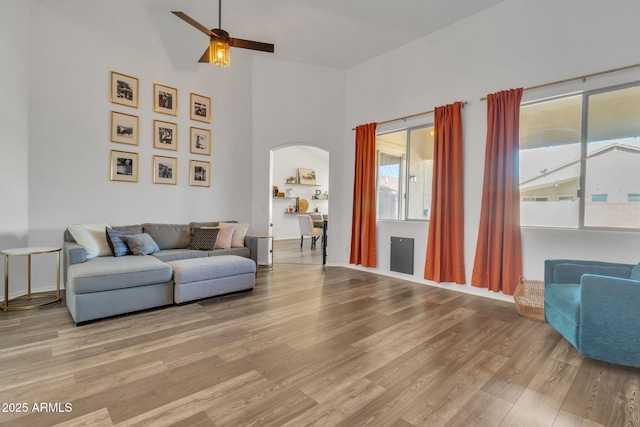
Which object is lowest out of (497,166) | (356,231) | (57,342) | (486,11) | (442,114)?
(57,342)

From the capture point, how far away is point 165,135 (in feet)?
15.3

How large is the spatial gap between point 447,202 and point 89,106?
505 cm

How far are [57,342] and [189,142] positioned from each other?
3.36m

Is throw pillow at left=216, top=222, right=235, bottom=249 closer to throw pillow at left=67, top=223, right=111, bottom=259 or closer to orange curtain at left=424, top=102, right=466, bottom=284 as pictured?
throw pillow at left=67, top=223, right=111, bottom=259

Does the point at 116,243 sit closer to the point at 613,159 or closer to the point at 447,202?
the point at 447,202

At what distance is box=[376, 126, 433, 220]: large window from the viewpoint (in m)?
4.73

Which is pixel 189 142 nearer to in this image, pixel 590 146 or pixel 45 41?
pixel 45 41

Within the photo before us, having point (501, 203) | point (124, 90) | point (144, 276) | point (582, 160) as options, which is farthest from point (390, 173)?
point (124, 90)

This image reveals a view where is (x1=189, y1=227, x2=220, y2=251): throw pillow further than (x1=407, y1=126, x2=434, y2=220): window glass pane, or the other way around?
(x1=407, y1=126, x2=434, y2=220): window glass pane

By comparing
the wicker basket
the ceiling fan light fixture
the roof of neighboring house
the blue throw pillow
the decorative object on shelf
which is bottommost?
the wicker basket

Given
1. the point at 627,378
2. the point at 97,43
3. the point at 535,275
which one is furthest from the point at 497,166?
the point at 97,43

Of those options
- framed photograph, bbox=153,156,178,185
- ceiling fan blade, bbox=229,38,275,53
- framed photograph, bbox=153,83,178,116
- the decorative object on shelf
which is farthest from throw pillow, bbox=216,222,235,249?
the decorative object on shelf

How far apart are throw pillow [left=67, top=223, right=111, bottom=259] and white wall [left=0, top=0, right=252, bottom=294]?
42cm

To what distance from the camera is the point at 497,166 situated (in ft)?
12.3
